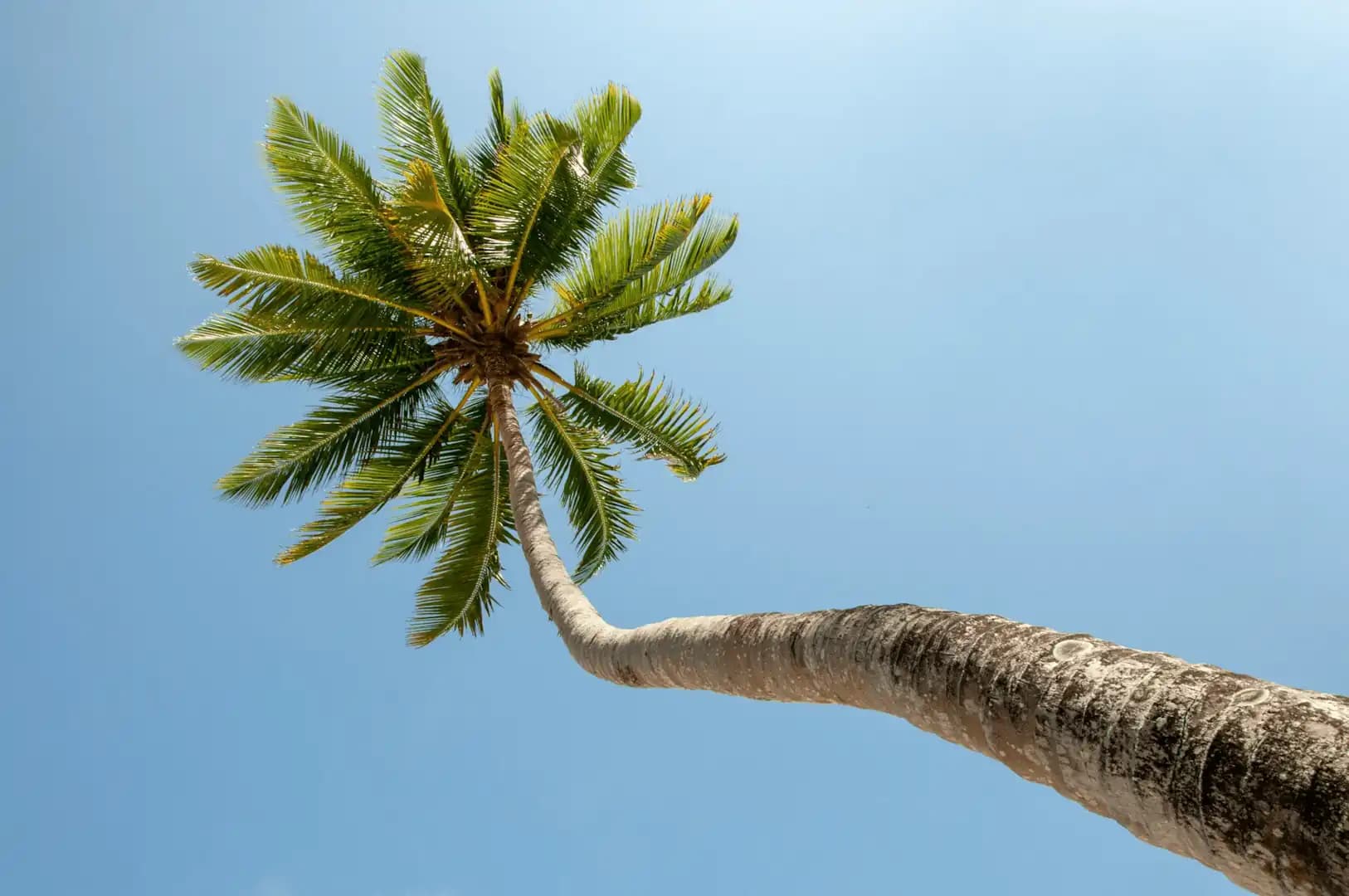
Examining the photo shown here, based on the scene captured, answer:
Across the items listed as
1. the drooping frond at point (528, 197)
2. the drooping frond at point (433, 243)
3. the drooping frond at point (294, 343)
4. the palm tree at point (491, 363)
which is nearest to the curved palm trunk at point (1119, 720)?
the palm tree at point (491, 363)

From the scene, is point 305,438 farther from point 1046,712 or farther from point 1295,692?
point 1295,692

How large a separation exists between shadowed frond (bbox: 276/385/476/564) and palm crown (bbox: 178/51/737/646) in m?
0.02

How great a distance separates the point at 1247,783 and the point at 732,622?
258 centimetres

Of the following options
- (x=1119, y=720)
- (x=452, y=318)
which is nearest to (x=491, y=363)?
(x=452, y=318)

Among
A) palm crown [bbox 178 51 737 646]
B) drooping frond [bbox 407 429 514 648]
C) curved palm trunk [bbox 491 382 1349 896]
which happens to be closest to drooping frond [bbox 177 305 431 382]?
palm crown [bbox 178 51 737 646]

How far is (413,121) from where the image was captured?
30.6 feet

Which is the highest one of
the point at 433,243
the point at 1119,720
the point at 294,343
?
the point at 433,243

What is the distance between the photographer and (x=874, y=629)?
10.1 feet

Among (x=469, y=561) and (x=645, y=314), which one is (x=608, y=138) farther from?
(x=469, y=561)

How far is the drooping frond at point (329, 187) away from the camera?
27.6 feet

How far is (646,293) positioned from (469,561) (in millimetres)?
4159

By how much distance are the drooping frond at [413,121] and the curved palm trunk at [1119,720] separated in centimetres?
775

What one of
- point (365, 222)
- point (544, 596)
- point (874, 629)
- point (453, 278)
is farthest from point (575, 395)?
point (874, 629)

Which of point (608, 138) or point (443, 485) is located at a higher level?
point (608, 138)
